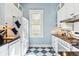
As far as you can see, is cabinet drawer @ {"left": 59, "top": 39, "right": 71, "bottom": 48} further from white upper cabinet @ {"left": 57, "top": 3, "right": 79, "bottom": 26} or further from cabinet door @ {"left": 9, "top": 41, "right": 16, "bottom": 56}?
cabinet door @ {"left": 9, "top": 41, "right": 16, "bottom": 56}

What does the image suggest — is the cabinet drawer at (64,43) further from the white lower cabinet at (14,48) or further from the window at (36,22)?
the white lower cabinet at (14,48)

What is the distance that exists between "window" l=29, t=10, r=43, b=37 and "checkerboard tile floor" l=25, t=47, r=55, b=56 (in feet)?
0.49

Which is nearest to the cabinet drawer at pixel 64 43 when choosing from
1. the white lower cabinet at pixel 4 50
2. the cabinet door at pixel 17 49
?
the cabinet door at pixel 17 49

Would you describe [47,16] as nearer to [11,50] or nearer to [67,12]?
[67,12]

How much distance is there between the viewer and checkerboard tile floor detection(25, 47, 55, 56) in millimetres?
1380

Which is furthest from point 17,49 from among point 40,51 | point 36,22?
point 36,22

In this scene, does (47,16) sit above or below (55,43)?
above

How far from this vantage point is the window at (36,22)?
1.38m

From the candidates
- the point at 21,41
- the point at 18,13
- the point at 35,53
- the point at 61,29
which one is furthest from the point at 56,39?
the point at 18,13

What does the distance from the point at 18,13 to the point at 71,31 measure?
59cm

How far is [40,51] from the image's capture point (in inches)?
54.7

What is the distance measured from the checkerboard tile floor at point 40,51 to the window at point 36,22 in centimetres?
15

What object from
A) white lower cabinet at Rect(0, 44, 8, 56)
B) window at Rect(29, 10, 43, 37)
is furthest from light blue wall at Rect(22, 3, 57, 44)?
white lower cabinet at Rect(0, 44, 8, 56)

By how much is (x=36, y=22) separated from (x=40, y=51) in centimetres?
31
